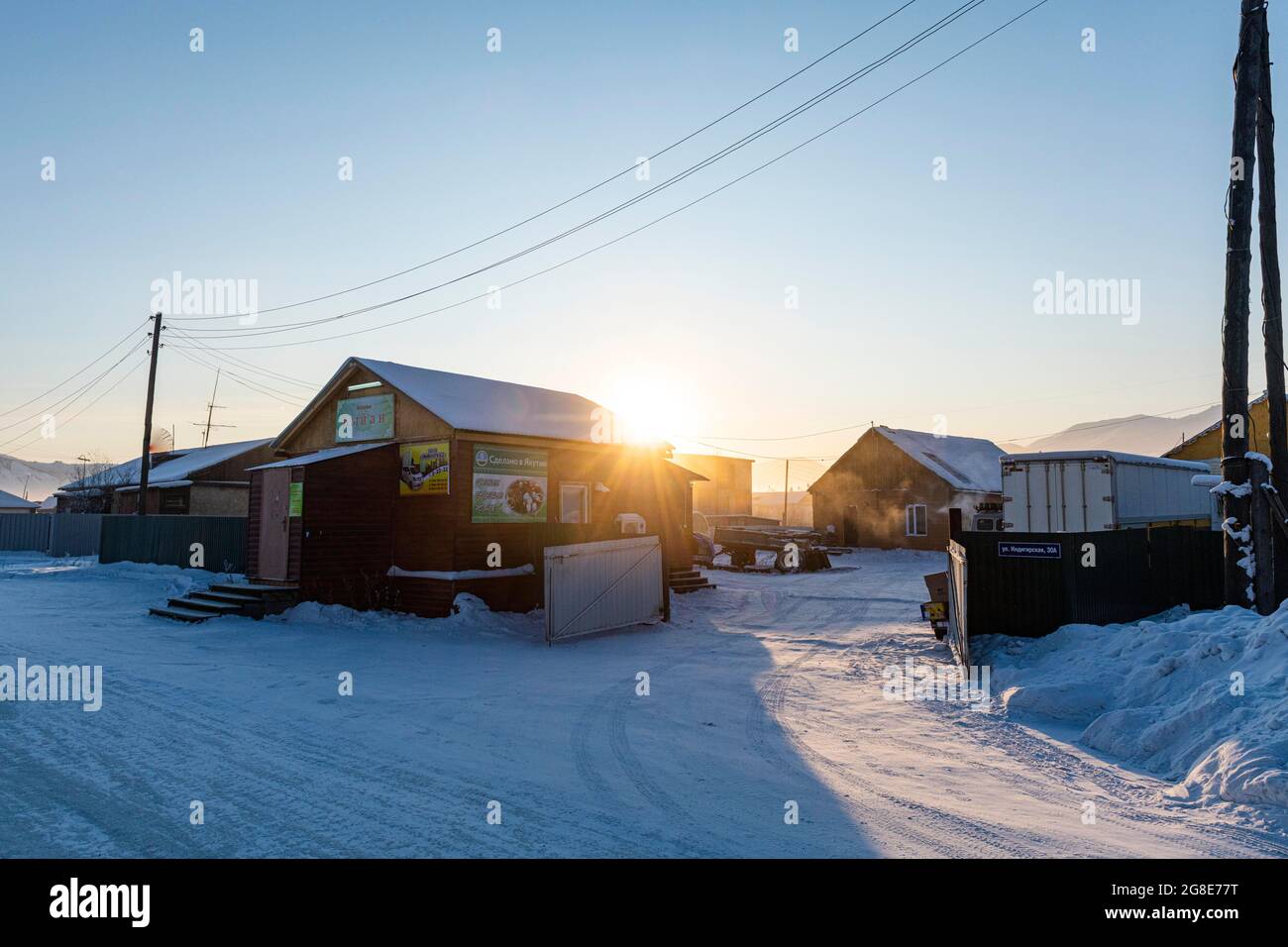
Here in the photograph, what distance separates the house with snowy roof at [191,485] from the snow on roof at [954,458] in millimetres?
32767

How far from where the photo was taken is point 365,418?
1780cm

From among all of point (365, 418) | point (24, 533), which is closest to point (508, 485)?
point (365, 418)

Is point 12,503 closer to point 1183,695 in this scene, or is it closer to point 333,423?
point 333,423

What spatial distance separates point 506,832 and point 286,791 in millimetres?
1903

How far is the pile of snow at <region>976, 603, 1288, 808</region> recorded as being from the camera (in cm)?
580

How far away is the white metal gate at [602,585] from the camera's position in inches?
538

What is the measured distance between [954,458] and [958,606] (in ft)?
108

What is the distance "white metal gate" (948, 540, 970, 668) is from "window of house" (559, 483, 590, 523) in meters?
8.97

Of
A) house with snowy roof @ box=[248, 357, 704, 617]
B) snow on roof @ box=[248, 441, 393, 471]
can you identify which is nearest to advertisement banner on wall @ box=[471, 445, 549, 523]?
house with snowy roof @ box=[248, 357, 704, 617]

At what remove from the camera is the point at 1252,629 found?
7820 millimetres

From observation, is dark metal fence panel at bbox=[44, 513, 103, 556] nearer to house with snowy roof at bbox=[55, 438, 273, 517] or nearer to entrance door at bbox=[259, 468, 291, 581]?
house with snowy roof at bbox=[55, 438, 273, 517]

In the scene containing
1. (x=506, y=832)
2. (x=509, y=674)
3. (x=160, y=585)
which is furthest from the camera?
(x=160, y=585)

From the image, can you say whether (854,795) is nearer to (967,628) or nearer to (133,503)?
(967,628)
